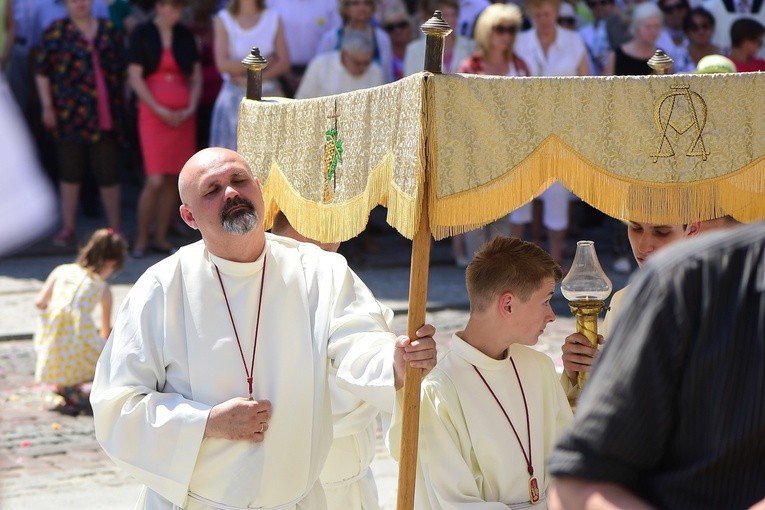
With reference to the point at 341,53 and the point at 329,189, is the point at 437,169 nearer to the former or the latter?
the point at 329,189

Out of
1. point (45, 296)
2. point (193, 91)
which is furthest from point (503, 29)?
point (45, 296)

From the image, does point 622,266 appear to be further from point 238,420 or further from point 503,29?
point 238,420

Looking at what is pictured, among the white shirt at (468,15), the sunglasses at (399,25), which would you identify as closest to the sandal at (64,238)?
the sunglasses at (399,25)

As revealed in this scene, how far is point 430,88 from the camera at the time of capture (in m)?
3.63

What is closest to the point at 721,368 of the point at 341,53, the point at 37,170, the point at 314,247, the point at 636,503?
the point at 636,503

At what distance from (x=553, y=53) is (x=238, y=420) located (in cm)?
780

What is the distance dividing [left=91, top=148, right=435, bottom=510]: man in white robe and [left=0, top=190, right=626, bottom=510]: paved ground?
998 millimetres

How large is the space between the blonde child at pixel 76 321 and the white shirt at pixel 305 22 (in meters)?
4.13

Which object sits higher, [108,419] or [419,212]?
[419,212]

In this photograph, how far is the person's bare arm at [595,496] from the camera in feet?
6.50

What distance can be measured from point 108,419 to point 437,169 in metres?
1.32

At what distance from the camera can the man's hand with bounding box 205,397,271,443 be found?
4.00 meters

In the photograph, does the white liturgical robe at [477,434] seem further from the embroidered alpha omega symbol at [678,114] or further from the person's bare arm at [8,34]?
the person's bare arm at [8,34]

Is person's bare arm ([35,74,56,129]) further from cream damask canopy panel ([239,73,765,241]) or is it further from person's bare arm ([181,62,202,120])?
cream damask canopy panel ([239,73,765,241])
